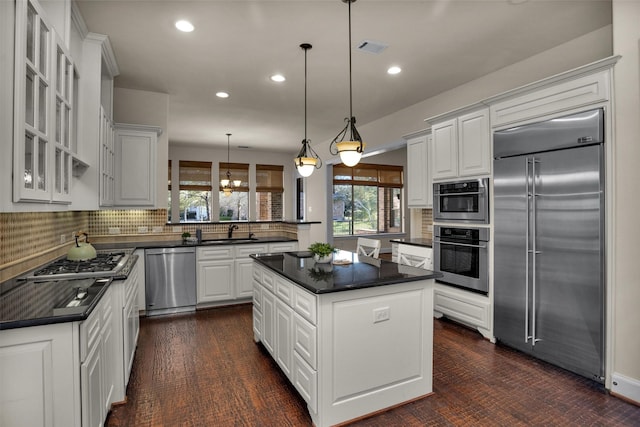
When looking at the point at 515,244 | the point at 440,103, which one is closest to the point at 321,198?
the point at 440,103

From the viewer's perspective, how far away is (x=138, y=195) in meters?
4.05

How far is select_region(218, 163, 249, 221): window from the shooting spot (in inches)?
355

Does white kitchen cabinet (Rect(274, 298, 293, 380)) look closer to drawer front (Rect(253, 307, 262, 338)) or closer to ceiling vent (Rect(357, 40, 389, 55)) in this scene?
drawer front (Rect(253, 307, 262, 338))

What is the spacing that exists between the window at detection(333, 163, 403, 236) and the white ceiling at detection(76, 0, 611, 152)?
4.60 meters

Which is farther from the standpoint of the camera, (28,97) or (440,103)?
(440,103)

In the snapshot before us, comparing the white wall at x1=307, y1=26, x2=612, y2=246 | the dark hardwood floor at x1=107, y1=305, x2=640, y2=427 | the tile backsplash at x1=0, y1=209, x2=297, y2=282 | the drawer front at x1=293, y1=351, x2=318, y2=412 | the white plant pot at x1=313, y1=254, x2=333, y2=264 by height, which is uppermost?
the white wall at x1=307, y1=26, x2=612, y2=246

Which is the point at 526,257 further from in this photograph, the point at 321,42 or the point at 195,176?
the point at 195,176

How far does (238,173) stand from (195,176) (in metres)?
1.08

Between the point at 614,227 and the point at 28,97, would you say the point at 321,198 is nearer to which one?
the point at 614,227

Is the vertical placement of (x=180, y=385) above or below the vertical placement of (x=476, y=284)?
below

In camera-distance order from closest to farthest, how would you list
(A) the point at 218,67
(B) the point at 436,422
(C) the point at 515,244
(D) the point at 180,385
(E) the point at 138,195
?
(B) the point at 436,422
(D) the point at 180,385
(C) the point at 515,244
(A) the point at 218,67
(E) the point at 138,195

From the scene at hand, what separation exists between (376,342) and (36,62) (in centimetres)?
238

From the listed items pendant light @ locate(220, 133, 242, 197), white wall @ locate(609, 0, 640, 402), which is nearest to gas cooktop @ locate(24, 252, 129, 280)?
white wall @ locate(609, 0, 640, 402)

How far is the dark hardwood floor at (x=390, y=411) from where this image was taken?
2180mm
